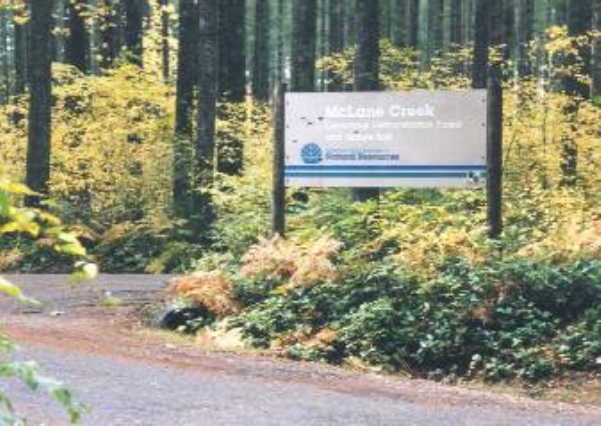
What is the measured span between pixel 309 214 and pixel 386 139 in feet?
6.63

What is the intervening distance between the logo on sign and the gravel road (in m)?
3.50

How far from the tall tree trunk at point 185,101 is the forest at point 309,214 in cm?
5

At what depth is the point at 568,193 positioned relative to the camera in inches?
548

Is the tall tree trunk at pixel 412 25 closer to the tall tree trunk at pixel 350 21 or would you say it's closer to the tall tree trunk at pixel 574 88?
the tall tree trunk at pixel 350 21

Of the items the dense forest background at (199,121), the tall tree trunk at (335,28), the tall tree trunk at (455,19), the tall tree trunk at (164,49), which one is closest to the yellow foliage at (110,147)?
the dense forest background at (199,121)

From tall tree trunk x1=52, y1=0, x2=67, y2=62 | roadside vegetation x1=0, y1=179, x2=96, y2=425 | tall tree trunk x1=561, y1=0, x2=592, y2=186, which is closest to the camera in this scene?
roadside vegetation x1=0, y1=179, x2=96, y2=425

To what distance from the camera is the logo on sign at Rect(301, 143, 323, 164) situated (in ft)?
39.7

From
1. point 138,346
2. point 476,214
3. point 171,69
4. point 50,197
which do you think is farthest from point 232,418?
point 171,69

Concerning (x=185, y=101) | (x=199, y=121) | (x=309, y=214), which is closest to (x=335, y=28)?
(x=185, y=101)

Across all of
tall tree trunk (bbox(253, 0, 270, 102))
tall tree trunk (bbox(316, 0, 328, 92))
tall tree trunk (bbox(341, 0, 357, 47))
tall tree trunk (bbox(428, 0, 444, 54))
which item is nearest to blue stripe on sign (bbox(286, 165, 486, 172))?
tall tree trunk (bbox(428, 0, 444, 54))

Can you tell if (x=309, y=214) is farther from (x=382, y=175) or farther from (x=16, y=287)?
(x=16, y=287)

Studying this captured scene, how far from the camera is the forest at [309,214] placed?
9.17 metres

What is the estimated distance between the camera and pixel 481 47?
809 inches

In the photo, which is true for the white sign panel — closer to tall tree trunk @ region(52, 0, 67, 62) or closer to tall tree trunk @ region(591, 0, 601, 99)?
tall tree trunk @ region(591, 0, 601, 99)
